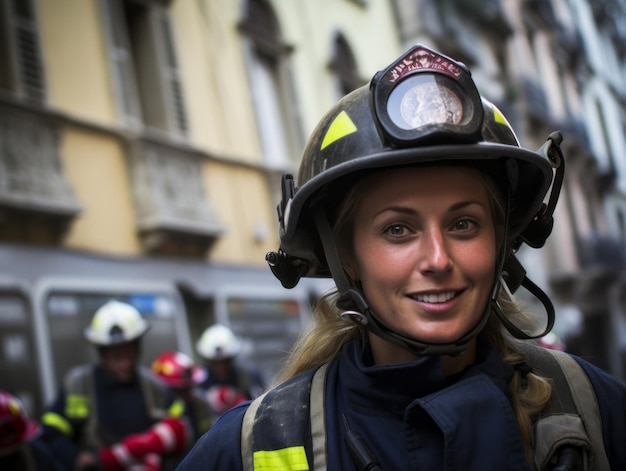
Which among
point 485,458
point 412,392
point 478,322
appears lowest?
point 485,458

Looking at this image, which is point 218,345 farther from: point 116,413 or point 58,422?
point 58,422

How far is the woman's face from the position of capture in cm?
172

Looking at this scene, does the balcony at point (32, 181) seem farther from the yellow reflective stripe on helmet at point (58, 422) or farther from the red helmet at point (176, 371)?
the yellow reflective stripe on helmet at point (58, 422)

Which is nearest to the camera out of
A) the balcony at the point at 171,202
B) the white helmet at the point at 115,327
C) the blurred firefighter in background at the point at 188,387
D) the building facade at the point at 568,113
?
the white helmet at the point at 115,327

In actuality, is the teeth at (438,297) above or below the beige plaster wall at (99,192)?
below

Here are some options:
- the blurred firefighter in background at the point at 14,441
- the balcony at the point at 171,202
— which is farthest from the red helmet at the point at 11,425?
the balcony at the point at 171,202

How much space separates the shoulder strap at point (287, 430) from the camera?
1.69 metres

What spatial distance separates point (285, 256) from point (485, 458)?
808mm

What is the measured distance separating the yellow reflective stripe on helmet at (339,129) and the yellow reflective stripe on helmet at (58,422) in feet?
12.7

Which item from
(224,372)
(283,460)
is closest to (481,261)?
(283,460)

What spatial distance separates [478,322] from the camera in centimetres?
177

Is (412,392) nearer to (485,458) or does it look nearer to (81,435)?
(485,458)

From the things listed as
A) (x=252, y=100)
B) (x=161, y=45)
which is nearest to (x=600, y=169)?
(x=252, y=100)

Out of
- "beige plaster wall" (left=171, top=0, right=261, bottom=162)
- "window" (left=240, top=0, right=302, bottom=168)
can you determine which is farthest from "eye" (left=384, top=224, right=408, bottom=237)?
"window" (left=240, top=0, right=302, bottom=168)
